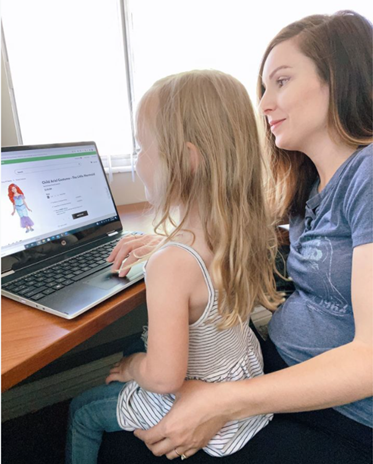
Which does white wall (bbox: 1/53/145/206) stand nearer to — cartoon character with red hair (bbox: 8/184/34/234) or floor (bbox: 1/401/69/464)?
cartoon character with red hair (bbox: 8/184/34/234)

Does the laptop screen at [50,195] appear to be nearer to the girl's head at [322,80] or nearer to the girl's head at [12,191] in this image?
the girl's head at [12,191]

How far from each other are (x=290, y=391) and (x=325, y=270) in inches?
9.7

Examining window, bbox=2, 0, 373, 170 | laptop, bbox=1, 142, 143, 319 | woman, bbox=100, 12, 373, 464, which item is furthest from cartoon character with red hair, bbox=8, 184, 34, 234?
window, bbox=2, 0, 373, 170

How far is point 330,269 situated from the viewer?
659 millimetres

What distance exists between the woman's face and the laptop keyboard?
1.74ft

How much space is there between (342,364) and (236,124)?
458 millimetres

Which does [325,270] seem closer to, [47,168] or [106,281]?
[106,281]

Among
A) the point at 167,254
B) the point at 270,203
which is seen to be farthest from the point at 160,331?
the point at 270,203

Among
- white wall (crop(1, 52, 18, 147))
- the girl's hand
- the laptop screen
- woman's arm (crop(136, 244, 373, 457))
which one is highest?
white wall (crop(1, 52, 18, 147))

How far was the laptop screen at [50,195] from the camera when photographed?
763 mm

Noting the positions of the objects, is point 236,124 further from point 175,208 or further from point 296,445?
point 296,445

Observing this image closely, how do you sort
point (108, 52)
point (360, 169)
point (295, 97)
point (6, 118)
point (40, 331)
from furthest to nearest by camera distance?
point (108, 52)
point (6, 118)
point (295, 97)
point (360, 169)
point (40, 331)

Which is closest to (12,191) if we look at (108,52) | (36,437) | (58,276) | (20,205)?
(20,205)

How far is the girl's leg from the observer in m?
0.71
